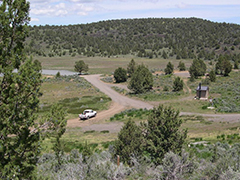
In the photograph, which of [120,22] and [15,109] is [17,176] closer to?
[15,109]

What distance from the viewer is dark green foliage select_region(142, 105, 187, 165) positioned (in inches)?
559

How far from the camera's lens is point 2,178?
731cm

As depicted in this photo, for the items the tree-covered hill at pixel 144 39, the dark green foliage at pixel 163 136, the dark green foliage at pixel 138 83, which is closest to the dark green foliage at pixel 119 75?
the dark green foliage at pixel 138 83

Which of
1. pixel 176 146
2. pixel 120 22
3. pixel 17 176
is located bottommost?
pixel 176 146

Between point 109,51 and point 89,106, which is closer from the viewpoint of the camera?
point 89,106

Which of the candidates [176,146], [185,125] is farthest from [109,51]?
[176,146]

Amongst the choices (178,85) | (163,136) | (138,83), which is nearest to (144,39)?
(178,85)

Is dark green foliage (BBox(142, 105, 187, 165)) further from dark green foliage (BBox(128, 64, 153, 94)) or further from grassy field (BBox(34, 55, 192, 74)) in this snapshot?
grassy field (BBox(34, 55, 192, 74))

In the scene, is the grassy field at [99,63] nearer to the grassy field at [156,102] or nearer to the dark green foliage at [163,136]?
the grassy field at [156,102]

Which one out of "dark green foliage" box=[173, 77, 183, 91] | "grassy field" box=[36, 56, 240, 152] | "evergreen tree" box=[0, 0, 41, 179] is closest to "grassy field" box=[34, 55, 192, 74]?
"grassy field" box=[36, 56, 240, 152]

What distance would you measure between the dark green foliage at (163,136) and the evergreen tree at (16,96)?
7.74 m

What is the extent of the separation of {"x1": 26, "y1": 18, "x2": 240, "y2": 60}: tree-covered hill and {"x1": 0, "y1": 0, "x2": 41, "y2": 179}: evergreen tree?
358 feet

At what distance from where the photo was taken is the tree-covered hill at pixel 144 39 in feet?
413

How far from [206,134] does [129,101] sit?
69.7 feet
